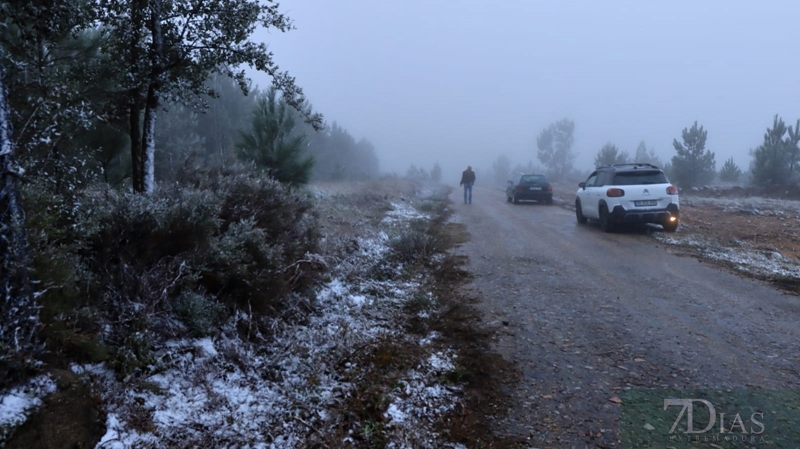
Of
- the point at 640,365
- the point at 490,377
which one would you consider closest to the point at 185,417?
the point at 490,377

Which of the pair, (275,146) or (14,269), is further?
(275,146)

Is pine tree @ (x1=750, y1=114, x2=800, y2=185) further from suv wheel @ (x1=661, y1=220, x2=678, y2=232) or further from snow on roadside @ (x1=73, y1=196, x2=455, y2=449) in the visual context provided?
snow on roadside @ (x1=73, y1=196, x2=455, y2=449)

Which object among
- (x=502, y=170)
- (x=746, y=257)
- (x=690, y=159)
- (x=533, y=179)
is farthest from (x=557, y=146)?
(x=746, y=257)

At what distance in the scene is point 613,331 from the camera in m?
5.72

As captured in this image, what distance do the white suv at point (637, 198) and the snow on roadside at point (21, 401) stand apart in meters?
12.8

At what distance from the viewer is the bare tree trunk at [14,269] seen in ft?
9.86

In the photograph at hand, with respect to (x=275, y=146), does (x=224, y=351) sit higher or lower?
lower

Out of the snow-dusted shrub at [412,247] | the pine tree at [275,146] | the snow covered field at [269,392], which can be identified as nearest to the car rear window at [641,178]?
the snow-dusted shrub at [412,247]

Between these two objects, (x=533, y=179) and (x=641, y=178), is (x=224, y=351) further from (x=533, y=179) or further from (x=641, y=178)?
(x=533, y=179)

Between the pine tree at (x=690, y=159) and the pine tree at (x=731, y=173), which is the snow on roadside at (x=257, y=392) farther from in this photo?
the pine tree at (x=731, y=173)

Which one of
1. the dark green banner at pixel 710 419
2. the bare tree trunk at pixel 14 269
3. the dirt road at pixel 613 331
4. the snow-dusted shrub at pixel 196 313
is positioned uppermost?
the bare tree trunk at pixel 14 269

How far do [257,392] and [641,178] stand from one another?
40.0 feet

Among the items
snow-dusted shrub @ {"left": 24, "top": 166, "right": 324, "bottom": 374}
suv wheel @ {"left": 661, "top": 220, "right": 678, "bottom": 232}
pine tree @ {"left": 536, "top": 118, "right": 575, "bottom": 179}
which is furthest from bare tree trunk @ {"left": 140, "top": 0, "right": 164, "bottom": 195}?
pine tree @ {"left": 536, "top": 118, "right": 575, "bottom": 179}

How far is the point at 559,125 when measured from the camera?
2928 inches
